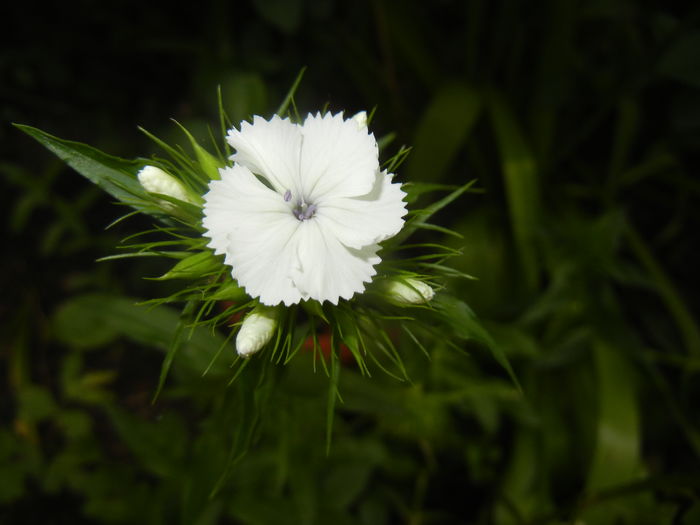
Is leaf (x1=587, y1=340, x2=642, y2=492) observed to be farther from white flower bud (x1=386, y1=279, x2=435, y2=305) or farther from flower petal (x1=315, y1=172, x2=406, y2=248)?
flower petal (x1=315, y1=172, x2=406, y2=248)

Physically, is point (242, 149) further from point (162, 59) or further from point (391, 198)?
point (162, 59)

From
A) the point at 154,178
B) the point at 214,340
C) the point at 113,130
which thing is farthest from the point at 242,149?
the point at 113,130

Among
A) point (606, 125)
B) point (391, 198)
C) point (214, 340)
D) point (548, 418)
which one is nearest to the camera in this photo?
point (391, 198)

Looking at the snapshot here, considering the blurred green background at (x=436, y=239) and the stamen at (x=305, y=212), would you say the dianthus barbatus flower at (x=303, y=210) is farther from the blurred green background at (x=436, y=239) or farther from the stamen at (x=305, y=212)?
the blurred green background at (x=436, y=239)

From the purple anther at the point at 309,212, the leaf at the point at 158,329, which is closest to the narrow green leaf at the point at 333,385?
the purple anther at the point at 309,212

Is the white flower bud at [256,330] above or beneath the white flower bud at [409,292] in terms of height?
beneath

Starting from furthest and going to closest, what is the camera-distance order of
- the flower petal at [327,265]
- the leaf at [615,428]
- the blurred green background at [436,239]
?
the leaf at [615,428], the blurred green background at [436,239], the flower petal at [327,265]
